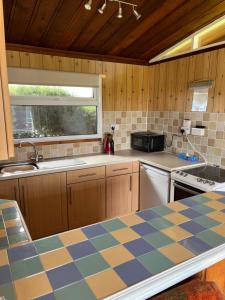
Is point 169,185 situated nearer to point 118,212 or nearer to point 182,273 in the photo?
point 118,212

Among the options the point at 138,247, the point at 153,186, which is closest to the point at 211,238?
the point at 138,247

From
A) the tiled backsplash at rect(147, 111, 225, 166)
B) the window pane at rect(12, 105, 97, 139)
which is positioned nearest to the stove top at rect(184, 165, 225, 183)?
the tiled backsplash at rect(147, 111, 225, 166)

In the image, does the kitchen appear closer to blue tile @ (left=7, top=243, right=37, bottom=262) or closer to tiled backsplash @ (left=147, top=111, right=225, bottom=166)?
tiled backsplash @ (left=147, top=111, right=225, bottom=166)

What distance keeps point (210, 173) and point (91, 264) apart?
6.09 feet

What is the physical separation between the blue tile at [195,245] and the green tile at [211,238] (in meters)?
0.02

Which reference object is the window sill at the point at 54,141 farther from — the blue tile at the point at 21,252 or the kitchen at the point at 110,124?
the blue tile at the point at 21,252

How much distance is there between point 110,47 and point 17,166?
1.82 m

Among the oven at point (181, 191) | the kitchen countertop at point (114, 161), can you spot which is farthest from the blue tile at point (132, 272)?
the kitchen countertop at point (114, 161)

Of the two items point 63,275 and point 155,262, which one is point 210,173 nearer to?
point 155,262

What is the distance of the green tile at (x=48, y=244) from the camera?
924mm

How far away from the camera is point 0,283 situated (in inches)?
29.6

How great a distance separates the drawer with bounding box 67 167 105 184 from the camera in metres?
2.47

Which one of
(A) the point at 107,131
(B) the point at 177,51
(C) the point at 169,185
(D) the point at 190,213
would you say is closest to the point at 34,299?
(D) the point at 190,213

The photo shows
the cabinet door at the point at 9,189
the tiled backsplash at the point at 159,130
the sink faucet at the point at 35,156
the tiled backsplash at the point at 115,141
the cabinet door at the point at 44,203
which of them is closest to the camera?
the cabinet door at the point at 9,189
